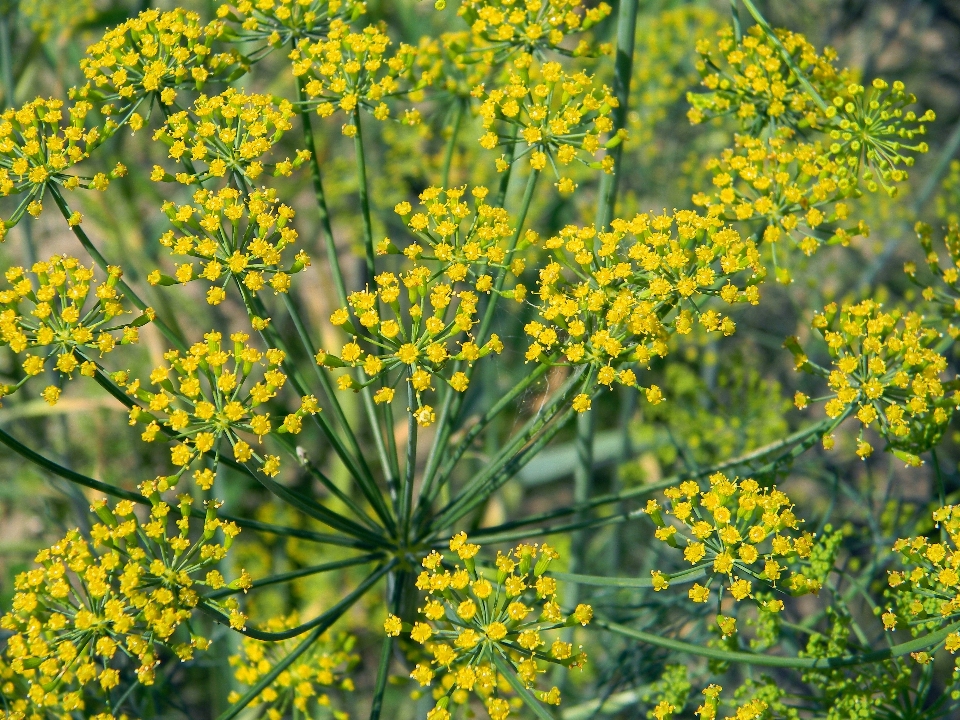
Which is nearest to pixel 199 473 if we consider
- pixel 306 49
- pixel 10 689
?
pixel 10 689

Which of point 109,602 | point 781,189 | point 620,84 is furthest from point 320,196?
point 781,189

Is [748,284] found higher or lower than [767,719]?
higher

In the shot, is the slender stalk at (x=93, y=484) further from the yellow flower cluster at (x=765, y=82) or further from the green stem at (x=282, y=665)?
the yellow flower cluster at (x=765, y=82)

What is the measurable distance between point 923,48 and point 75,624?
844 cm

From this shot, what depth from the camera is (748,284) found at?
2561 millimetres

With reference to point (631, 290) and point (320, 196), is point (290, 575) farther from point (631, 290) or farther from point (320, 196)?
point (631, 290)

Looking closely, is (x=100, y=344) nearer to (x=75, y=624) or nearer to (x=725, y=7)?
(x=75, y=624)

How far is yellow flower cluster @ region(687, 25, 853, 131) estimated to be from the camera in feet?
9.11

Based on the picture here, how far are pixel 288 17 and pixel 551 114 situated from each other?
0.95 meters

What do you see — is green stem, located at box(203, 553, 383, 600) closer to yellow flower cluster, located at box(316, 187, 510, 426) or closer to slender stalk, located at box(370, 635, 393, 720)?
slender stalk, located at box(370, 635, 393, 720)

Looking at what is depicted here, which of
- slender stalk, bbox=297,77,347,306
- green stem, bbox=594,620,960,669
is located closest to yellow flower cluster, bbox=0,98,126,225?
slender stalk, bbox=297,77,347,306

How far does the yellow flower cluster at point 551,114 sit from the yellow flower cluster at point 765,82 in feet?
1.26

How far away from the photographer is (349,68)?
2.72 m

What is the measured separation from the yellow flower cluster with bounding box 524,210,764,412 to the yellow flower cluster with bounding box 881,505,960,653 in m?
0.86
